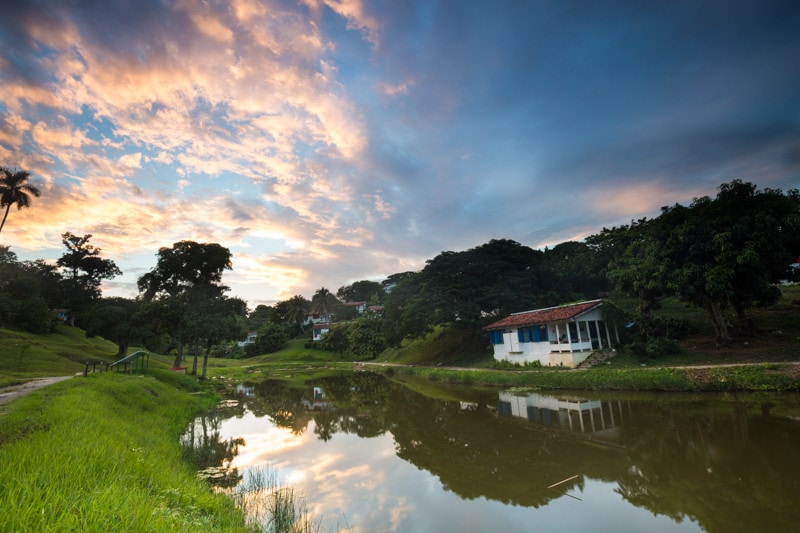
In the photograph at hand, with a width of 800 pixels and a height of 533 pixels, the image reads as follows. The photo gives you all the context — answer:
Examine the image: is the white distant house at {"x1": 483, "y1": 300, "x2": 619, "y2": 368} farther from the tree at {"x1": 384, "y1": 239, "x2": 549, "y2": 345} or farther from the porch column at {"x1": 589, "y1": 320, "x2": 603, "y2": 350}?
the tree at {"x1": 384, "y1": 239, "x2": 549, "y2": 345}

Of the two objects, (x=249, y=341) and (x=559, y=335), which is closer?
(x=559, y=335)

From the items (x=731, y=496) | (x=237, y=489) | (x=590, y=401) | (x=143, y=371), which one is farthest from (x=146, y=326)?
(x=731, y=496)

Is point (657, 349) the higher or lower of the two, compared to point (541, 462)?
higher

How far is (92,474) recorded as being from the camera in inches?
217

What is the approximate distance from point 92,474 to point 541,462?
10.6 metres

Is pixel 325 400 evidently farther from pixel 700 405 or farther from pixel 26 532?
pixel 26 532

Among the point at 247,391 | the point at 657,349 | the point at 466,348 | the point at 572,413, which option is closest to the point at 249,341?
the point at 247,391

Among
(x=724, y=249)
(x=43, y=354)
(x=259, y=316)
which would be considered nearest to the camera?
(x=724, y=249)

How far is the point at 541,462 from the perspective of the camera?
10.5m

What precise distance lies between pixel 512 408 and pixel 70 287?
210 feet

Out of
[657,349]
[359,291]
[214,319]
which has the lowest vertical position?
[657,349]

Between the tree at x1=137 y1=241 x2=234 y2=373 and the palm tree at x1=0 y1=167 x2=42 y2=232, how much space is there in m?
14.9

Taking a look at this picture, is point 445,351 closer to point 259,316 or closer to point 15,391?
point 15,391

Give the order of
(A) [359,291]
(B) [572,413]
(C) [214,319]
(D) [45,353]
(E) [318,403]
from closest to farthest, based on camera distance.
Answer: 1. (B) [572,413]
2. (E) [318,403]
3. (C) [214,319]
4. (D) [45,353]
5. (A) [359,291]
